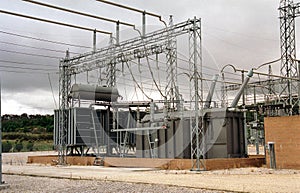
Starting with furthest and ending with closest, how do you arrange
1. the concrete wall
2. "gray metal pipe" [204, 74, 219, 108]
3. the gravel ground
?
"gray metal pipe" [204, 74, 219, 108] < the concrete wall < the gravel ground

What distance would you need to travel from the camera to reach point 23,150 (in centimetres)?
5909

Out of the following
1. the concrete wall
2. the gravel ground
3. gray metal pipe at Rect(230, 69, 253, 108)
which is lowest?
the gravel ground

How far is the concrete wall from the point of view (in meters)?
19.6

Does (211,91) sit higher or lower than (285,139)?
higher

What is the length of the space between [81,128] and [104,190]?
16512mm

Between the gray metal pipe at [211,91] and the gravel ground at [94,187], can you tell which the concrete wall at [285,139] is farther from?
the gravel ground at [94,187]

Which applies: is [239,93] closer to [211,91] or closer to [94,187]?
[211,91]

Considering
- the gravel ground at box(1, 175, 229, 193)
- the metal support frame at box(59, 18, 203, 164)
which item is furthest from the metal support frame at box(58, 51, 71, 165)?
the gravel ground at box(1, 175, 229, 193)

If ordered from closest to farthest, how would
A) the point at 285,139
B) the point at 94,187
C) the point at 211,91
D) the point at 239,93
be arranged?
the point at 94,187
the point at 285,139
the point at 239,93
the point at 211,91

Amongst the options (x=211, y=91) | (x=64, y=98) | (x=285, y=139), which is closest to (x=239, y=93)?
(x=211, y=91)

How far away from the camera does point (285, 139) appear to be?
20.0m

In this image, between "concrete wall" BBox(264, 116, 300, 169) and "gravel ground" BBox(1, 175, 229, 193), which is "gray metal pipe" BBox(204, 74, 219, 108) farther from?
"gravel ground" BBox(1, 175, 229, 193)

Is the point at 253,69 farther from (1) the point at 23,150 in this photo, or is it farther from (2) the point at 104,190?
(1) the point at 23,150

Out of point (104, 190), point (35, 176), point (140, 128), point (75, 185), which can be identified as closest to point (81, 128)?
point (140, 128)
